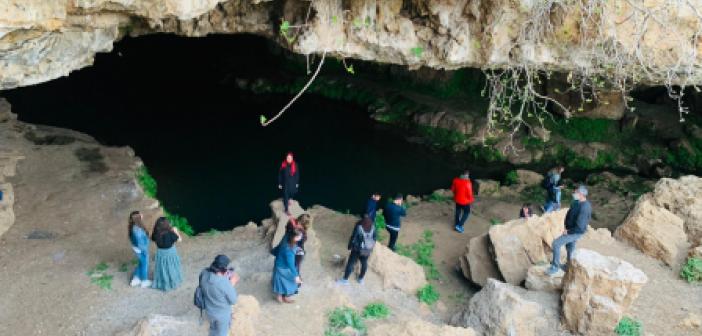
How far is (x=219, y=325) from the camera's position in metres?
6.59

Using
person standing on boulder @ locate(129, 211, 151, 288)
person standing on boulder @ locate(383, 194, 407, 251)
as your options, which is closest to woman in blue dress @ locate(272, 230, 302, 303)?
person standing on boulder @ locate(129, 211, 151, 288)

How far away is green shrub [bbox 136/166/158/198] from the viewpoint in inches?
525

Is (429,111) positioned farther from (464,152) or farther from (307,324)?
(307,324)

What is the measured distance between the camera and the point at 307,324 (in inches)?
309

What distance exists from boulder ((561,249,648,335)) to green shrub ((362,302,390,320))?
7.85 ft

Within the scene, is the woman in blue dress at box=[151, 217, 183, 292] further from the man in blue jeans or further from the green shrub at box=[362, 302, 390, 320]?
the man in blue jeans

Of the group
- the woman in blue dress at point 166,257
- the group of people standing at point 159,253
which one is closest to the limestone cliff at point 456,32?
the group of people standing at point 159,253

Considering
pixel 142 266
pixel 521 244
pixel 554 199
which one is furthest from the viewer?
pixel 554 199

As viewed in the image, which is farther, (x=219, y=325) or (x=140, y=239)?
(x=140, y=239)

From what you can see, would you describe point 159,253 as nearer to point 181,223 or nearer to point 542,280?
point 181,223

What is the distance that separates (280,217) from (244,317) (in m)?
3.35

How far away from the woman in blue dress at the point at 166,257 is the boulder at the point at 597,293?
5333 mm

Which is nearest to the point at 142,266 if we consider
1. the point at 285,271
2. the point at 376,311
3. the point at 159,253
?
the point at 159,253

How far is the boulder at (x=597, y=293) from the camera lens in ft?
25.3
